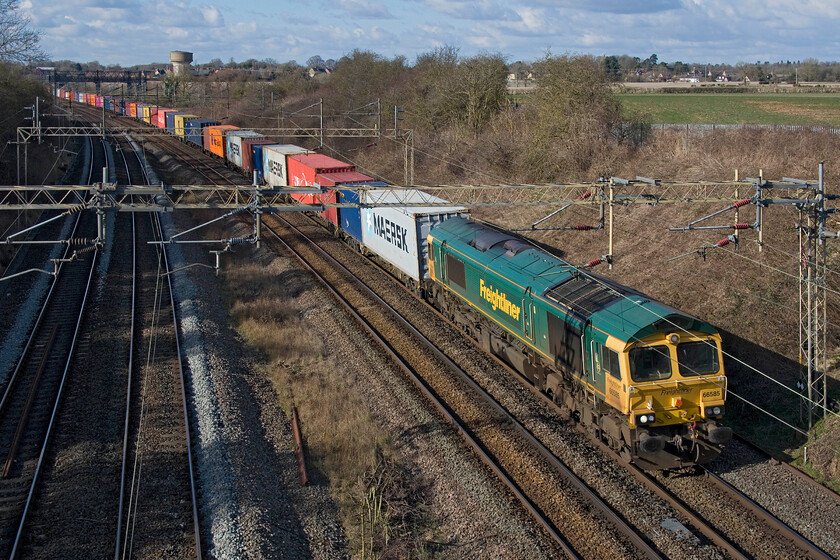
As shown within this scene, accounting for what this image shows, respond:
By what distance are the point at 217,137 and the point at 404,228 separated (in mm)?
38804

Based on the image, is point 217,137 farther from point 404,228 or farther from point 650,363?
point 650,363

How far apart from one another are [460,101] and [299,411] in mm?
37200

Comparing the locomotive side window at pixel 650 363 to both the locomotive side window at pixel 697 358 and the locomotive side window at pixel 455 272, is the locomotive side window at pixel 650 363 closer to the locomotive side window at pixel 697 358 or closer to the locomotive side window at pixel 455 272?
the locomotive side window at pixel 697 358

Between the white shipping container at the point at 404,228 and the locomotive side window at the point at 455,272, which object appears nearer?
the locomotive side window at the point at 455,272

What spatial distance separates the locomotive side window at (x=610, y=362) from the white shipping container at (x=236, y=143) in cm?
4160

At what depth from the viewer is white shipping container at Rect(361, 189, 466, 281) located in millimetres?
22859

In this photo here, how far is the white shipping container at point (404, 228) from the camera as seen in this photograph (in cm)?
2286

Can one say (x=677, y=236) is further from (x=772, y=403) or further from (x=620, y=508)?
(x=620, y=508)

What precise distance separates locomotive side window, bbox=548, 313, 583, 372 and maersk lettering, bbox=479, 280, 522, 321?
58.6 inches

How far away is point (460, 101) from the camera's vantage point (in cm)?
4997

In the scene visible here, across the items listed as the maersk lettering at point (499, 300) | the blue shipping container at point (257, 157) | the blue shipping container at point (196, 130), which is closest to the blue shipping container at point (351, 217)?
the maersk lettering at point (499, 300)

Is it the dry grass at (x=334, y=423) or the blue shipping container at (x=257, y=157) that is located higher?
the blue shipping container at (x=257, y=157)

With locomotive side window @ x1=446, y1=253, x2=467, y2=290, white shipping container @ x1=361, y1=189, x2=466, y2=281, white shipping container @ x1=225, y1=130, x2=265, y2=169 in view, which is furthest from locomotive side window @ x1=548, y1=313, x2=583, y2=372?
white shipping container @ x1=225, y1=130, x2=265, y2=169

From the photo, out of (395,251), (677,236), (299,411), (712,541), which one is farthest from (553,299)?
(677,236)
